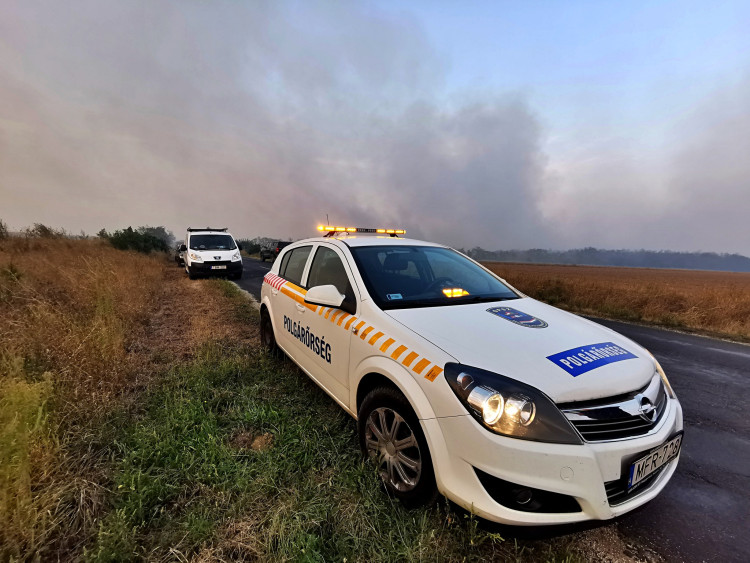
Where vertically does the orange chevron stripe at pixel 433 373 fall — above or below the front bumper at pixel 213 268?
below

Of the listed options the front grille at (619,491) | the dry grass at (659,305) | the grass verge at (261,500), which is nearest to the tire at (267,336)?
the grass verge at (261,500)

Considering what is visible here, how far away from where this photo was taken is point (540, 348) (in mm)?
1857

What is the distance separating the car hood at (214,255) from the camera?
12812 mm

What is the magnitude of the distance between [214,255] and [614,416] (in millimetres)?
13538

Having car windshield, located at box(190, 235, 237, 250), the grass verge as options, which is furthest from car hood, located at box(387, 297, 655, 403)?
car windshield, located at box(190, 235, 237, 250)

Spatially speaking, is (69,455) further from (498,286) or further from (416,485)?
(498,286)

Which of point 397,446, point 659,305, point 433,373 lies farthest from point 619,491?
point 659,305

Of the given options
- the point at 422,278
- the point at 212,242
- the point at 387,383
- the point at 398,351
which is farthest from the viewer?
the point at 212,242

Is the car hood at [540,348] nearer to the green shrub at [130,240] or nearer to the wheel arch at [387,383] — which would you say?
the wheel arch at [387,383]

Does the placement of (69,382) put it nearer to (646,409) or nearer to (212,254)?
(646,409)

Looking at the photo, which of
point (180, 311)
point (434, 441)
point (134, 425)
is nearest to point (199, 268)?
point (180, 311)

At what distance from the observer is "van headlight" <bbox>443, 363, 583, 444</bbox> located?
4.95 ft

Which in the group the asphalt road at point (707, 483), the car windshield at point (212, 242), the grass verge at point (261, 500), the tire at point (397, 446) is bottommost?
the asphalt road at point (707, 483)

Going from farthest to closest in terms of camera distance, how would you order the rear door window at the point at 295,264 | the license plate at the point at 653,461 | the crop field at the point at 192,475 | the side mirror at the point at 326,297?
the rear door window at the point at 295,264
the side mirror at the point at 326,297
the crop field at the point at 192,475
the license plate at the point at 653,461
